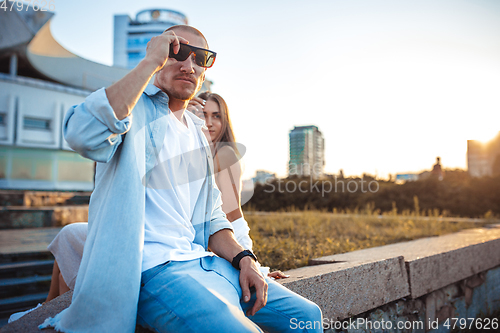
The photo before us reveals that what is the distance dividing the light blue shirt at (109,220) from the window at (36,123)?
80.4 feet

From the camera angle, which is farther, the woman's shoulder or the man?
the woman's shoulder

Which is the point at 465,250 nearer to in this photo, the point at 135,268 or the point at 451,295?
the point at 451,295

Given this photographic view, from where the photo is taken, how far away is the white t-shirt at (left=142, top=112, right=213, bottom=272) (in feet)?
4.22

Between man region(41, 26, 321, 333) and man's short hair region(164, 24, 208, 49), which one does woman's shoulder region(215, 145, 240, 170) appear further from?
man's short hair region(164, 24, 208, 49)

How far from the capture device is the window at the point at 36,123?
21.6 m

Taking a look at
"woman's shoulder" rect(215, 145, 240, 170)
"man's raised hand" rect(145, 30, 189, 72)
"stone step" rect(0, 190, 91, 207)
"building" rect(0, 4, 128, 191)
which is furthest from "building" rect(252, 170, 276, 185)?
"building" rect(0, 4, 128, 191)

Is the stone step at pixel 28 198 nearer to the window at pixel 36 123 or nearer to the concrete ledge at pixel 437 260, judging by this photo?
the concrete ledge at pixel 437 260

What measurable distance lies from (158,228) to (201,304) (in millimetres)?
355

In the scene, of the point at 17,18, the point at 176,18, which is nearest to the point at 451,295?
the point at 17,18

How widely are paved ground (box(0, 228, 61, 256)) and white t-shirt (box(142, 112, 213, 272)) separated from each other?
11.4ft

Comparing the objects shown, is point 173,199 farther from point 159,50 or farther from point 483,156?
point 483,156

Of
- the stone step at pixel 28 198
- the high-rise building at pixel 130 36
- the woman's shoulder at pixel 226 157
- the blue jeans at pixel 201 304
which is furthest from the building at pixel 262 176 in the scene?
the high-rise building at pixel 130 36

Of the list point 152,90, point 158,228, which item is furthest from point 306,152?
point 158,228

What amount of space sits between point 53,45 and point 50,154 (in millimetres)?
9411
